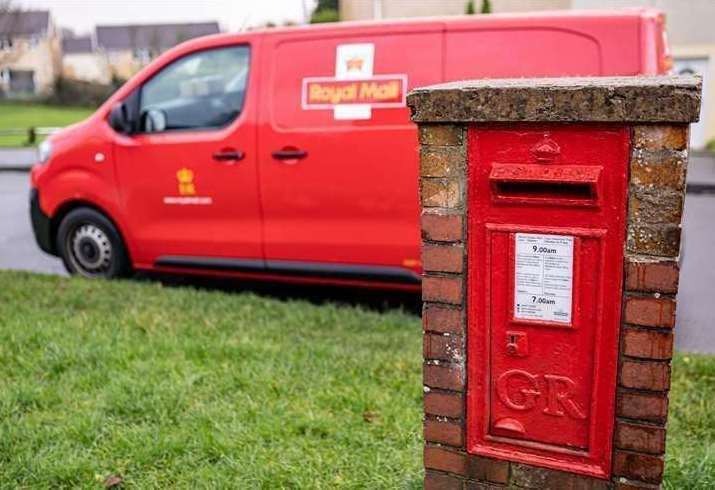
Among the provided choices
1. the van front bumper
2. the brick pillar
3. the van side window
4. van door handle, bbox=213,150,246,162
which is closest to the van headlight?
the van front bumper

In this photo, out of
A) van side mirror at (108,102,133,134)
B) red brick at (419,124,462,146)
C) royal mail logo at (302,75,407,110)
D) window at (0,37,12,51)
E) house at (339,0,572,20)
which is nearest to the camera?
red brick at (419,124,462,146)

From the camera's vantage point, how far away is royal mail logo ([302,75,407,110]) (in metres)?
4.90

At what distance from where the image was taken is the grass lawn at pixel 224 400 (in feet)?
9.40

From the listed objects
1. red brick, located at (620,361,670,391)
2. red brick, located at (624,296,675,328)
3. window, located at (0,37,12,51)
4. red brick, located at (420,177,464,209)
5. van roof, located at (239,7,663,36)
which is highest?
window, located at (0,37,12,51)

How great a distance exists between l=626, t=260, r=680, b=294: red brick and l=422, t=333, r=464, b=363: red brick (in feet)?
1.61

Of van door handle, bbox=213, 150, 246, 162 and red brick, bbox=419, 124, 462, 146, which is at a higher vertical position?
red brick, bbox=419, 124, 462, 146

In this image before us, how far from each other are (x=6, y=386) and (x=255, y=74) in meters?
2.74

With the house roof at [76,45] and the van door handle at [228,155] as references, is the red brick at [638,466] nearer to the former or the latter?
the van door handle at [228,155]

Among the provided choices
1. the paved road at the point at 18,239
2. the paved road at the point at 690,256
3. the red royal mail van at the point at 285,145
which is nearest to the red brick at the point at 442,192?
the red royal mail van at the point at 285,145

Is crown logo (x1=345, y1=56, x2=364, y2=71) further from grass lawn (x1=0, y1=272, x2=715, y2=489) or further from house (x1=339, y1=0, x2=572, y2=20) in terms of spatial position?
house (x1=339, y1=0, x2=572, y2=20)

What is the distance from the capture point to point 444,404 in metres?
2.17

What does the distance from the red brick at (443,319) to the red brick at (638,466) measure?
1.73ft

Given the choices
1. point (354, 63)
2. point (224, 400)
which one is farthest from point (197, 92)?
point (224, 400)

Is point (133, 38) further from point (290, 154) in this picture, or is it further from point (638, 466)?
point (638, 466)
